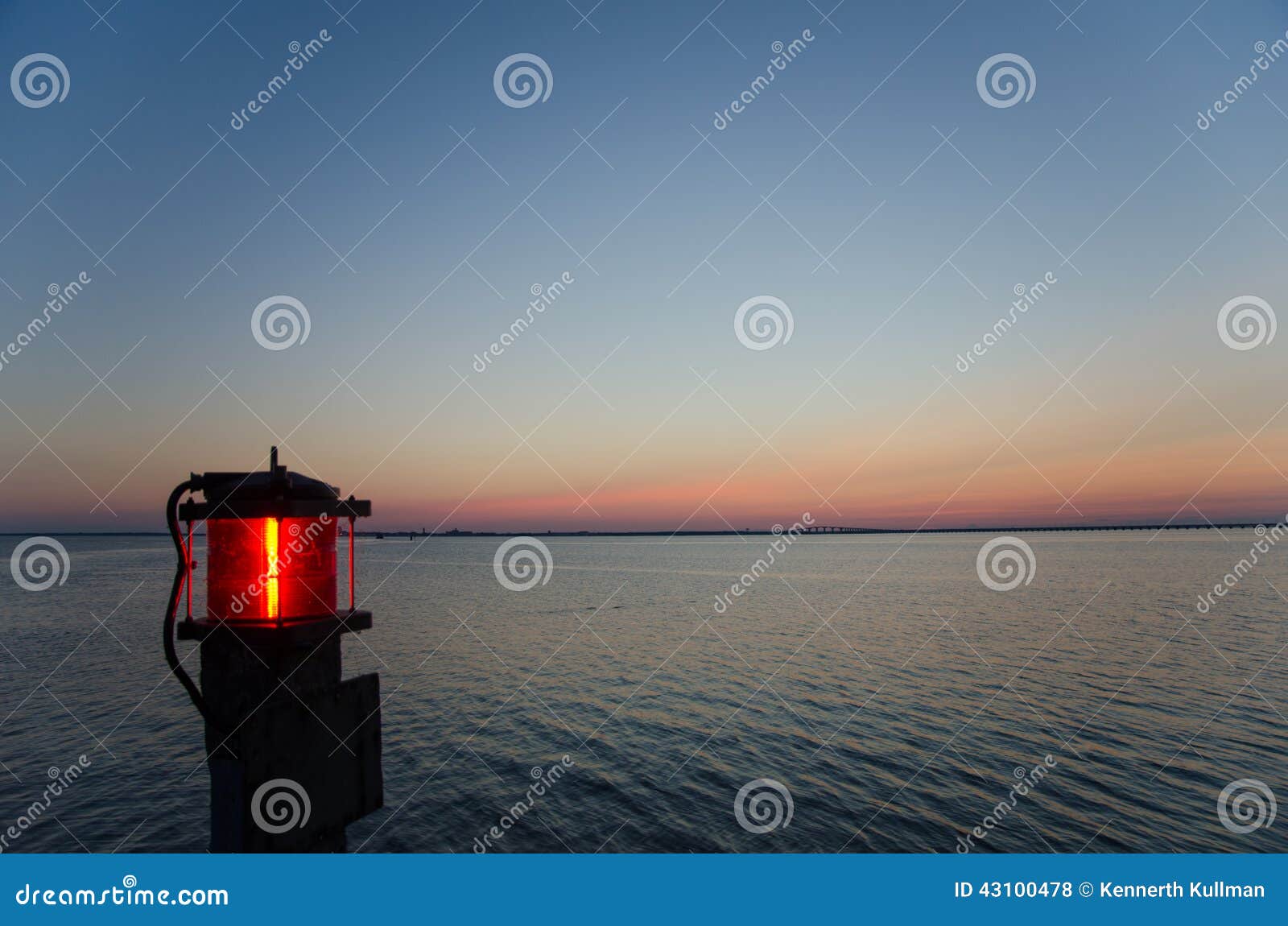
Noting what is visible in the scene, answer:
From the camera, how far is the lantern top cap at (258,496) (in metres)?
4.04

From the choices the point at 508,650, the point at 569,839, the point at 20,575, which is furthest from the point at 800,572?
the point at 20,575

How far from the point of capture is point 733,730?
76.0 ft

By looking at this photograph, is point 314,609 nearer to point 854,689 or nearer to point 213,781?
point 213,781

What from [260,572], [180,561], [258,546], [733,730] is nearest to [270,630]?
[260,572]

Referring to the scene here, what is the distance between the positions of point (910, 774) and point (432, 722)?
17179 mm

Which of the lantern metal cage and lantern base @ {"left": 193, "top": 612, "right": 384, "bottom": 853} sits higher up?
the lantern metal cage

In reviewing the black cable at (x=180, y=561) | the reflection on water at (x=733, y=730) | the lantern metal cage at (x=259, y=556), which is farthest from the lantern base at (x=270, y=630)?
the reflection on water at (x=733, y=730)

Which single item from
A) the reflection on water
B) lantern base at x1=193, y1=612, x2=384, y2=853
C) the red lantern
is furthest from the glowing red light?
the reflection on water

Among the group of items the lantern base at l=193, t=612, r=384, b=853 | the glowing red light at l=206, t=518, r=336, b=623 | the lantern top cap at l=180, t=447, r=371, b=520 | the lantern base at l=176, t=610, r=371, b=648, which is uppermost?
the lantern top cap at l=180, t=447, r=371, b=520

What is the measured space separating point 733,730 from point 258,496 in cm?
2210

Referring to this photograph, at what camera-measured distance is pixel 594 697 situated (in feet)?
90.4

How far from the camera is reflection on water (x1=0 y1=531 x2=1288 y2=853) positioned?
16.3m

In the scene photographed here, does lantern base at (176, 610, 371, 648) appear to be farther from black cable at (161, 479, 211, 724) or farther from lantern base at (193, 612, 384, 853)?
black cable at (161, 479, 211, 724)

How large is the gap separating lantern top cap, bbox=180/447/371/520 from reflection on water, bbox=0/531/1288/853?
1435cm
